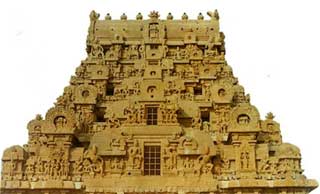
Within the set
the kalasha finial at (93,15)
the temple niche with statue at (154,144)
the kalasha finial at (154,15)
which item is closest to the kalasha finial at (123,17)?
the kalasha finial at (93,15)

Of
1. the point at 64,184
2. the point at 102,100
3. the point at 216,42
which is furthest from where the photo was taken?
the point at 216,42

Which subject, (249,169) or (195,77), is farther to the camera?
(195,77)

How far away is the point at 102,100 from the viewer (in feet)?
97.6

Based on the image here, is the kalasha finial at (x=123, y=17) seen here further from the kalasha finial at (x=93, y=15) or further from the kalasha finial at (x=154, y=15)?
the kalasha finial at (x=154, y=15)

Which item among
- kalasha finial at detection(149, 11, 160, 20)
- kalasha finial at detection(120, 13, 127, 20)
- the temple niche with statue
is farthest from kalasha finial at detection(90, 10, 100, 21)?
the temple niche with statue

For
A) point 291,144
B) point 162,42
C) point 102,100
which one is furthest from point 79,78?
point 291,144

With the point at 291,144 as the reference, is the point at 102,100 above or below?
above

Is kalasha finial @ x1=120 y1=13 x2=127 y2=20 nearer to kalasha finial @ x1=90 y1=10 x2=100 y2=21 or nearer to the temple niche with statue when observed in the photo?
kalasha finial @ x1=90 y1=10 x2=100 y2=21

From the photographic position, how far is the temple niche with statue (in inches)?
1013

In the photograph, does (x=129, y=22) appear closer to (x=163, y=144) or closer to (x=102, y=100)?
(x=102, y=100)

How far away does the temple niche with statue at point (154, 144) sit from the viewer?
84.4 feet

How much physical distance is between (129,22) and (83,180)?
11381 mm

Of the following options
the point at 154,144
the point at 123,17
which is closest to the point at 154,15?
the point at 123,17

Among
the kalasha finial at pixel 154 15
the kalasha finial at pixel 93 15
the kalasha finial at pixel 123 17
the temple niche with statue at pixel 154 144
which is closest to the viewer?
the temple niche with statue at pixel 154 144
